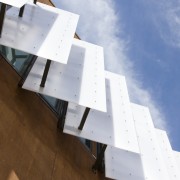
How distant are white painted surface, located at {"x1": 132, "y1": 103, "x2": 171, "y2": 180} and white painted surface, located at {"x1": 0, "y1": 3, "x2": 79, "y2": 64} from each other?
5.33 metres

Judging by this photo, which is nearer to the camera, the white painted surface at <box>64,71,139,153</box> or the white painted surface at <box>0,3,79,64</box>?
the white painted surface at <box>0,3,79,64</box>

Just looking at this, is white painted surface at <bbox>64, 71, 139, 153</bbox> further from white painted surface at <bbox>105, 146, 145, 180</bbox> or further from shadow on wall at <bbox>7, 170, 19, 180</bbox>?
shadow on wall at <bbox>7, 170, 19, 180</bbox>

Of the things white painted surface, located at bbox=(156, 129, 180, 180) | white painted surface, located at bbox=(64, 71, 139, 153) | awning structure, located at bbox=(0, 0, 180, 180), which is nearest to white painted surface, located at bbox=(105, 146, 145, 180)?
awning structure, located at bbox=(0, 0, 180, 180)

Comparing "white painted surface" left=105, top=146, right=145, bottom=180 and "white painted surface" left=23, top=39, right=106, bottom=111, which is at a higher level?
"white painted surface" left=23, top=39, right=106, bottom=111

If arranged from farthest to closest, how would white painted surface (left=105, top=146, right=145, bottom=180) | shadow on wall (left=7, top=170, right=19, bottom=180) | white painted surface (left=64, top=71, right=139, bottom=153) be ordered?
white painted surface (left=105, top=146, right=145, bottom=180)
white painted surface (left=64, top=71, right=139, bottom=153)
shadow on wall (left=7, top=170, right=19, bottom=180)

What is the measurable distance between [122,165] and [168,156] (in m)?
4.78

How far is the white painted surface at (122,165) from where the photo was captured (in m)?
11.2

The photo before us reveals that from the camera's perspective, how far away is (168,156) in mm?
15766

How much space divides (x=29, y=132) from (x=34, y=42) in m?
2.76

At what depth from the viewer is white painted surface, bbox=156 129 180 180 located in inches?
562

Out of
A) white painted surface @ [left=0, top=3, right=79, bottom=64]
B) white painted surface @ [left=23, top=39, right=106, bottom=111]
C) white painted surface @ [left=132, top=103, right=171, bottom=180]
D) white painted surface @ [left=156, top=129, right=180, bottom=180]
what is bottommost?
white painted surface @ [left=156, top=129, right=180, bottom=180]

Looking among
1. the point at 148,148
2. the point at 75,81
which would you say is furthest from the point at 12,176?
the point at 148,148

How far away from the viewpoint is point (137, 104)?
702 inches

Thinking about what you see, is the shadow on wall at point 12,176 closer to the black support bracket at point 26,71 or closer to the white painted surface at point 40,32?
the white painted surface at point 40,32
